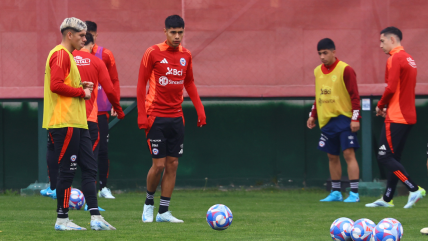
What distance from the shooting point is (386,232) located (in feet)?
13.6

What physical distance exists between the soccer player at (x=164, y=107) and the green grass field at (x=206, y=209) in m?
0.40

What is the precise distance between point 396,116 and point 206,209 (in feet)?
8.73

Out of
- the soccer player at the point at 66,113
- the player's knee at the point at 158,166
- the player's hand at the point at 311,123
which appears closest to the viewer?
the soccer player at the point at 66,113

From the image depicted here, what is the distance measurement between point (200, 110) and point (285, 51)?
11.2 ft

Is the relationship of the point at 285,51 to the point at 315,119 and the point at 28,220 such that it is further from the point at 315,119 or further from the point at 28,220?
the point at 28,220

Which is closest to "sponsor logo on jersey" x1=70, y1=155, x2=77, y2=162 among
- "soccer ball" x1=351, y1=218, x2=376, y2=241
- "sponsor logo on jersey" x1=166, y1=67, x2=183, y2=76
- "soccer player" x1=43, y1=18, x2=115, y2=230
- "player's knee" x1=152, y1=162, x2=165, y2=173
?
"soccer player" x1=43, y1=18, x2=115, y2=230

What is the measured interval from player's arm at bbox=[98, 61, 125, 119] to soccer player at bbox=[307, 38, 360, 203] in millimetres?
3289

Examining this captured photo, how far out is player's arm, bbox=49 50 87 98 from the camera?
A: 195 inches

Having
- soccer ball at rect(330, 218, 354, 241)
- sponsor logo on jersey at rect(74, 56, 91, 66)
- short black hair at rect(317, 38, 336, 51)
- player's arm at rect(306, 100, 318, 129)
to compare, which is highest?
short black hair at rect(317, 38, 336, 51)

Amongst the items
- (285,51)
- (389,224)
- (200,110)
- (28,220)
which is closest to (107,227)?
(28,220)

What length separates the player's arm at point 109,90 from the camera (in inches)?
241

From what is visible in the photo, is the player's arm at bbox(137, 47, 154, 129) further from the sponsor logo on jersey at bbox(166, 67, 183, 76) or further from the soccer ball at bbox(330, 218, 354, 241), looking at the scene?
the soccer ball at bbox(330, 218, 354, 241)

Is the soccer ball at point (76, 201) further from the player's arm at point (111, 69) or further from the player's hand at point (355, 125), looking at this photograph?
the player's hand at point (355, 125)

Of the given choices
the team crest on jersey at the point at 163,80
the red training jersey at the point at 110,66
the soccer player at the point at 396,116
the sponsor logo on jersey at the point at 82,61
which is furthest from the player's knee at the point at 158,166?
the soccer player at the point at 396,116
